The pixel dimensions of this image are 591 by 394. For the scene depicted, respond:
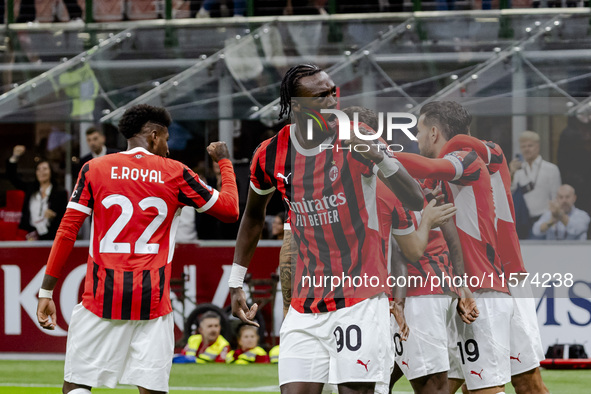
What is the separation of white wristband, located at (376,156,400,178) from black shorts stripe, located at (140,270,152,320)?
4.53 ft

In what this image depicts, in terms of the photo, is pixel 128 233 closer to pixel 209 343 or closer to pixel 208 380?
pixel 208 380

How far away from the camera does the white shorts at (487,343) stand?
5.31 metres

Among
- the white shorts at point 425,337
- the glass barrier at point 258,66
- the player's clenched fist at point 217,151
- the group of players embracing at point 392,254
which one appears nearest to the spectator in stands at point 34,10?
the glass barrier at point 258,66

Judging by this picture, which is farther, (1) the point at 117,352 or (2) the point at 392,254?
(2) the point at 392,254

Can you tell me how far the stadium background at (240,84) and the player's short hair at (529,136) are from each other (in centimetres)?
6

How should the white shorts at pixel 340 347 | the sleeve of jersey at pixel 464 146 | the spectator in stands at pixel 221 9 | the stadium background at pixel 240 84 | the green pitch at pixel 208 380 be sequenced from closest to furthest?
the white shorts at pixel 340 347 → the sleeve of jersey at pixel 464 146 → the green pitch at pixel 208 380 → the stadium background at pixel 240 84 → the spectator in stands at pixel 221 9

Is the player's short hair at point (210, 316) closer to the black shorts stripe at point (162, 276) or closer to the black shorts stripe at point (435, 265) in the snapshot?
the black shorts stripe at point (435, 265)

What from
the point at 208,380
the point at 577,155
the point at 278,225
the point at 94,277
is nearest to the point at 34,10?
the point at 278,225

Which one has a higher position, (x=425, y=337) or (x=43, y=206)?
(x=43, y=206)

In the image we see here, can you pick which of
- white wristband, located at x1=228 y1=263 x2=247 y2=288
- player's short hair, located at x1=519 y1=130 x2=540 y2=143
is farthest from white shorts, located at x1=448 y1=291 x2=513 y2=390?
player's short hair, located at x1=519 y1=130 x2=540 y2=143

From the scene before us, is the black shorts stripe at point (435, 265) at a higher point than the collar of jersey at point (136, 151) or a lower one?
lower

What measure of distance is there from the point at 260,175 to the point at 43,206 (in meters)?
7.02

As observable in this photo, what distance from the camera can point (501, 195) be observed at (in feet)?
19.0

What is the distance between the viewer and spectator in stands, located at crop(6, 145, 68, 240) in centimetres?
1115
